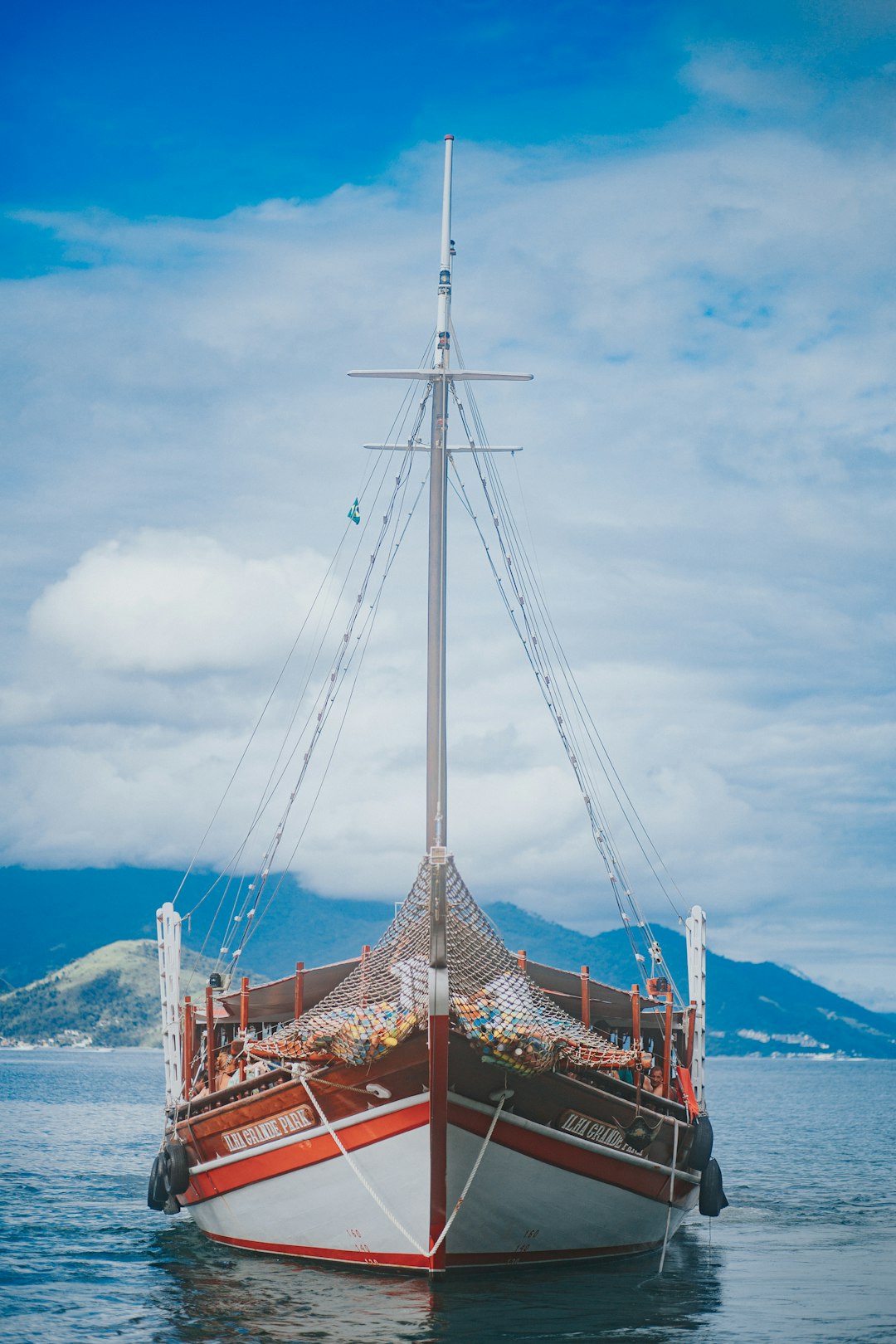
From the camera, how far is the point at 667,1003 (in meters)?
23.1

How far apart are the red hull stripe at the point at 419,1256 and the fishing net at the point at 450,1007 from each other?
281cm

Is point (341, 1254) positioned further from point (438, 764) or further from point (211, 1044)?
point (438, 764)

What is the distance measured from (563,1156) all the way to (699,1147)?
4.28 meters

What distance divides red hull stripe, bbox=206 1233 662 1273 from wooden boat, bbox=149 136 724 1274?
0.03m

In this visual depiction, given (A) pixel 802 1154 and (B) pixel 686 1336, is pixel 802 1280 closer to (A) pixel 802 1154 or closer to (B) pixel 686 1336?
(B) pixel 686 1336

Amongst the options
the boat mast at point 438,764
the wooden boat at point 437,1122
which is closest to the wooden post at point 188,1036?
the wooden boat at point 437,1122

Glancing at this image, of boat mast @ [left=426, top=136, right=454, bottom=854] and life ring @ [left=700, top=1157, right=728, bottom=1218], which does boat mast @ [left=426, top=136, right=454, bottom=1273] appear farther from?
life ring @ [left=700, top=1157, right=728, bottom=1218]

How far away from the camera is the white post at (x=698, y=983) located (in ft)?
87.2

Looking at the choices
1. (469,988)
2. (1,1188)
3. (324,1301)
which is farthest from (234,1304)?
(1,1188)

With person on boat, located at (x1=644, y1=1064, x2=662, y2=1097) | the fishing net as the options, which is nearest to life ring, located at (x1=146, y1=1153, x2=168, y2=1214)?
the fishing net

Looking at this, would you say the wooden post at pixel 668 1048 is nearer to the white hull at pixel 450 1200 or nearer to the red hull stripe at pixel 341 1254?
the white hull at pixel 450 1200

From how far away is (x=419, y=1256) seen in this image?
19375 mm

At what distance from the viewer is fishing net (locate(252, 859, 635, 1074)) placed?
739 inches

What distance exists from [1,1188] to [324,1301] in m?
19.6
